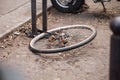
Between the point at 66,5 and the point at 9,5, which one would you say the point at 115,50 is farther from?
the point at 9,5

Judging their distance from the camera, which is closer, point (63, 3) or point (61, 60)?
point (61, 60)

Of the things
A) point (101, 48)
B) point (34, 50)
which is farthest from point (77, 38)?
point (34, 50)

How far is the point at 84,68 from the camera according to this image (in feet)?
14.7

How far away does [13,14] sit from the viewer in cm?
651

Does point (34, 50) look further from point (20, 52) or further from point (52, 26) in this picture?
point (52, 26)

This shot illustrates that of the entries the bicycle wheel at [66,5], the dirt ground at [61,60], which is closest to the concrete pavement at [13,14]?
the dirt ground at [61,60]

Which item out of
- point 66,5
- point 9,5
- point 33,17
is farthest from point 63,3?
point 33,17

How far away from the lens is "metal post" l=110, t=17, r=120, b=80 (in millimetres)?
2158

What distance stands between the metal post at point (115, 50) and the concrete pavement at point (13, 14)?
3.39 metres

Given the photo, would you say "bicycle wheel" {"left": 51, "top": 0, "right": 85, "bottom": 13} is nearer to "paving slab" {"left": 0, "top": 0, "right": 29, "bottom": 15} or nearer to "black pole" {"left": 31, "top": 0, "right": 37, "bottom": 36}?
"paving slab" {"left": 0, "top": 0, "right": 29, "bottom": 15}

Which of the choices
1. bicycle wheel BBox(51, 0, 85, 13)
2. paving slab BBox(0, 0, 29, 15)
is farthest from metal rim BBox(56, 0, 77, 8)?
paving slab BBox(0, 0, 29, 15)

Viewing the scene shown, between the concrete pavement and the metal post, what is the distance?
3.39m

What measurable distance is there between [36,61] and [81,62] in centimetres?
65

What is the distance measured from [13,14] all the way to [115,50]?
179 inches
